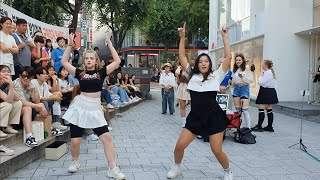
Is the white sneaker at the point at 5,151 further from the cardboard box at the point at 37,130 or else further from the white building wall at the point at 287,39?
the white building wall at the point at 287,39

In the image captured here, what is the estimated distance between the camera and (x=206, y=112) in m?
5.19

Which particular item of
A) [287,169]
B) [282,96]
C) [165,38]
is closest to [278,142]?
[287,169]

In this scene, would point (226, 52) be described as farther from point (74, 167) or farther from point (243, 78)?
point (243, 78)

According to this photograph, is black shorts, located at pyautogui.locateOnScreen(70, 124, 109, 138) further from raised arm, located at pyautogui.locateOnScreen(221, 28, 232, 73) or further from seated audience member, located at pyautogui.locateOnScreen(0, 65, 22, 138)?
raised arm, located at pyautogui.locateOnScreen(221, 28, 232, 73)

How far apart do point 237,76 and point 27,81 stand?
465 centimetres

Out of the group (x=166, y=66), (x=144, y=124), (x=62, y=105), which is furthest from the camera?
(x=166, y=66)

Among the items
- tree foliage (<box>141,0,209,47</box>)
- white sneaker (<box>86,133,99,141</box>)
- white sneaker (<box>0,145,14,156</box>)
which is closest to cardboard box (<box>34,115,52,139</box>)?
white sneaker (<box>0,145,14,156</box>)

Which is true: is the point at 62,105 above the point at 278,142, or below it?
above

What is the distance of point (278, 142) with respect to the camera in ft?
27.9

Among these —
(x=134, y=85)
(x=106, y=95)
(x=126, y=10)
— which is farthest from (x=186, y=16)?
(x=106, y=95)

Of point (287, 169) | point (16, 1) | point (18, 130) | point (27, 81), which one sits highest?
point (16, 1)

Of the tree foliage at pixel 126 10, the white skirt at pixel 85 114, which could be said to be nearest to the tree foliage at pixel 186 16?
A: the tree foliage at pixel 126 10

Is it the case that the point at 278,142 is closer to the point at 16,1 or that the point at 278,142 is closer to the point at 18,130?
the point at 18,130

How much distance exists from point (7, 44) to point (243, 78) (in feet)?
16.8
